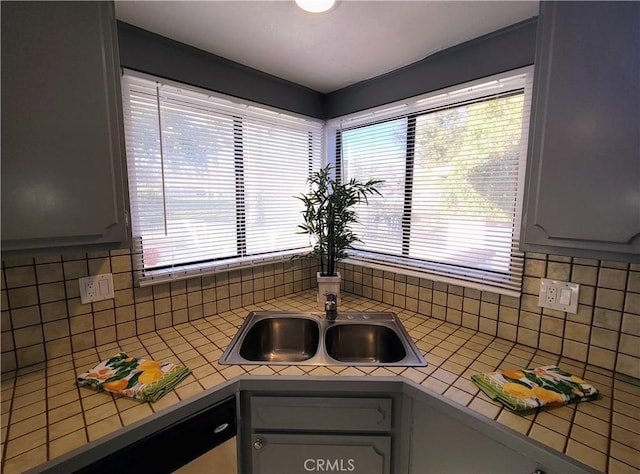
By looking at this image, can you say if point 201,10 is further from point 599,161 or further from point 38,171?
point 599,161

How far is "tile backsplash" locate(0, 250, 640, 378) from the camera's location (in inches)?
42.3

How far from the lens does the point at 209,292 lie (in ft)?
5.26

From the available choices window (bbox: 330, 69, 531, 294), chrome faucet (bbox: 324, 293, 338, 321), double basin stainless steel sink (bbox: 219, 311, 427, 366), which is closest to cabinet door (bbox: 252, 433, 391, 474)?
double basin stainless steel sink (bbox: 219, 311, 427, 366)

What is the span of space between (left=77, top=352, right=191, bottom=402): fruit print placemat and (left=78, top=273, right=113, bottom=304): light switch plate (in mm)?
288

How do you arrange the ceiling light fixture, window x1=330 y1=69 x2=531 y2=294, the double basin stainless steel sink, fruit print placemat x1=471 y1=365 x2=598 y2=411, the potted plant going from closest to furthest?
fruit print placemat x1=471 y1=365 x2=598 y2=411, the ceiling light fixture, window x1=330 y1=69 x2=531 y2=294, the double basin stainless steel sink, the potted plant

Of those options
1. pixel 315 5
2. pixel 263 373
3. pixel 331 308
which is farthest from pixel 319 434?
pixel 315 5

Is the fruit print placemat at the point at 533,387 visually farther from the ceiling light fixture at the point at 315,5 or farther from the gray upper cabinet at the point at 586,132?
the ceiling light fixture at the point at 315,5

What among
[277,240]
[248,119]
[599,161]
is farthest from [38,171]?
[599,161]

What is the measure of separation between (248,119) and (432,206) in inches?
45.9

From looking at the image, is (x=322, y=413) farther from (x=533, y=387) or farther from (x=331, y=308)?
(x=533, y=387)

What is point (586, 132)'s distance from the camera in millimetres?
828

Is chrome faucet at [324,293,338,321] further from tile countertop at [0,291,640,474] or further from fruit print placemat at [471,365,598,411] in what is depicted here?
fruit print placemat at [471,365,598,411]

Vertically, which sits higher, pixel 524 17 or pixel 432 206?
pixel 524 17

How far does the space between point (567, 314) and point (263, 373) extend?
126 centimetres
